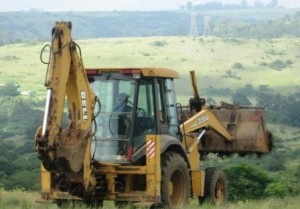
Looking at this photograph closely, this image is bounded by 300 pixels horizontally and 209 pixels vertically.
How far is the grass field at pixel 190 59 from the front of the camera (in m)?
146

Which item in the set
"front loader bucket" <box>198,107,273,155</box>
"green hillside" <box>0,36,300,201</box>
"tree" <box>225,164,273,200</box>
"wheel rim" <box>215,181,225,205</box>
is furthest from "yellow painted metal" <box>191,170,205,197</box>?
"green hillside" <box>0,36,300,201</box>

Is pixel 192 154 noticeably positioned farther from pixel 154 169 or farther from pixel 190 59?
pixel 190 59

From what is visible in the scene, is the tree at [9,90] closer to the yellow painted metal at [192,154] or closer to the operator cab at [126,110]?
the yellow painted metal at [192,154]

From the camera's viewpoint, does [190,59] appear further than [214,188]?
Yes

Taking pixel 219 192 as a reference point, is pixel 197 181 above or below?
above

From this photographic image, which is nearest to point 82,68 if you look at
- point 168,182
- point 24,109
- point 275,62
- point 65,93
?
point 65,93

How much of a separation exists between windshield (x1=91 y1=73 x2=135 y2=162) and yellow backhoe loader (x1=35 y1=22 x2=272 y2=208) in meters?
0.02

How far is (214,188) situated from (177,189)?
6.88 ft

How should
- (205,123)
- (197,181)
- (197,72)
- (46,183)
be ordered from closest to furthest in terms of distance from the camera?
(46,183) < (197,181) < (205,123) < (197,72)

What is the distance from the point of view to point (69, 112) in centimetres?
1184

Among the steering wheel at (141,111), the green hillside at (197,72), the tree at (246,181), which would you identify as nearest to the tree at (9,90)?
the green hillside at (197,72)

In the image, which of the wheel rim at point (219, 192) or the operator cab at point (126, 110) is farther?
the wheel rim at point (219, 192)

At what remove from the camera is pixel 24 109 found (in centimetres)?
12012

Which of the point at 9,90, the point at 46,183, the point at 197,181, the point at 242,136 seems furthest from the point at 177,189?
the point at 9,90
